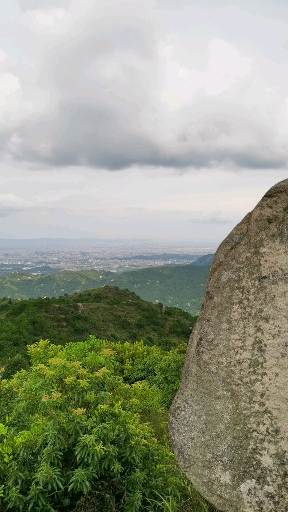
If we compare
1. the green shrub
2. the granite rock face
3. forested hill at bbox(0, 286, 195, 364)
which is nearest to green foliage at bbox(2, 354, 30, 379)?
forested hill at bbox(0, 286, 195, 364)

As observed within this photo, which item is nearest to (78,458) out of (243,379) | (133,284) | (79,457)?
(79,457)

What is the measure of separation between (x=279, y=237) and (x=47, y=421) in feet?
14.9

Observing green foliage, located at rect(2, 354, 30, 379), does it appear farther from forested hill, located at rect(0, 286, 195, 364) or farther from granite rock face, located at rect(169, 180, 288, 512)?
granite rock face, located at rect(169, 180, 288, 512)

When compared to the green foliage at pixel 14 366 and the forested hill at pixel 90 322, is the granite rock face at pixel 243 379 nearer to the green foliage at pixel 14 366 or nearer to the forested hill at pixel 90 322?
the green foliage at pixel 14 366

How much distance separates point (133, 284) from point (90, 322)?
11524 centimetres

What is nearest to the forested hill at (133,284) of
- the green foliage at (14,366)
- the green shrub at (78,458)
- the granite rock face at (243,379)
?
the green foliage at (14,366)

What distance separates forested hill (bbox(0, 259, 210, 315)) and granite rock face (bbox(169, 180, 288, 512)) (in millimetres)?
136595

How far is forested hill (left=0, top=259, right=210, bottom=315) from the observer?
504 feet

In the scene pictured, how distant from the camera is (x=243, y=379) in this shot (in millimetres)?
5336

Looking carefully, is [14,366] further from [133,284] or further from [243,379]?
[133,284]

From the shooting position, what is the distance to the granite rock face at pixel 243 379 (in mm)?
5039

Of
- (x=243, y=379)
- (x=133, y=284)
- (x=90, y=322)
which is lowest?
(x=133, y=284)

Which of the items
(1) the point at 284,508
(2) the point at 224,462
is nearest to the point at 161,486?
(2) the point at 224,462

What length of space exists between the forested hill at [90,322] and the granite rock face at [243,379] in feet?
90.3
